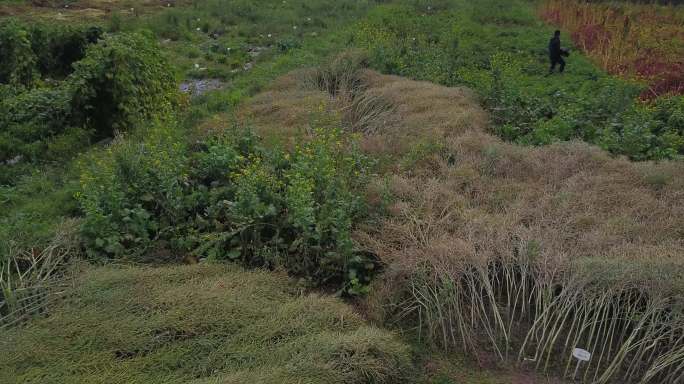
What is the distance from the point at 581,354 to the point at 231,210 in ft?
9.20

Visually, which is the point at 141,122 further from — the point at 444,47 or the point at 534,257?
the point at 444,47

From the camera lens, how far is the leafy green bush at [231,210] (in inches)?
173

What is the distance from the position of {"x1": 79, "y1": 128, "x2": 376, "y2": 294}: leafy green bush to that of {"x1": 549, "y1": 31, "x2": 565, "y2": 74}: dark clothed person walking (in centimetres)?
559

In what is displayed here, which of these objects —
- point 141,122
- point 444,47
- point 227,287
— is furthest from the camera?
point 444,47

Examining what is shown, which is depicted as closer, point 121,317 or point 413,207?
point 121,317

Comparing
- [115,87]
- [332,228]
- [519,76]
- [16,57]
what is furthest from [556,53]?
[16,57]

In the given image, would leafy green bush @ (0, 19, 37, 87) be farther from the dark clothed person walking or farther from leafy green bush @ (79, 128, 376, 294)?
the dark clothed person walking

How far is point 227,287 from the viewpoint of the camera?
3.93m

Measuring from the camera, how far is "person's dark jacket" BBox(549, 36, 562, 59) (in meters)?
9.20

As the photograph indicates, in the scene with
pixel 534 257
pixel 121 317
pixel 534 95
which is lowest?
pixel 121 317

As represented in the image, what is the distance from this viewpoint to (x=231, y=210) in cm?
459

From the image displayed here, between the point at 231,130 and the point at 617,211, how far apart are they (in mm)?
3963

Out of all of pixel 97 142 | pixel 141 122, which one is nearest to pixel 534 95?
pixel 141 122

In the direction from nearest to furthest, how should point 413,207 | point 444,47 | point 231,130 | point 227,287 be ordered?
point 227,287
point 413,207
point 231,130
point 444,47
